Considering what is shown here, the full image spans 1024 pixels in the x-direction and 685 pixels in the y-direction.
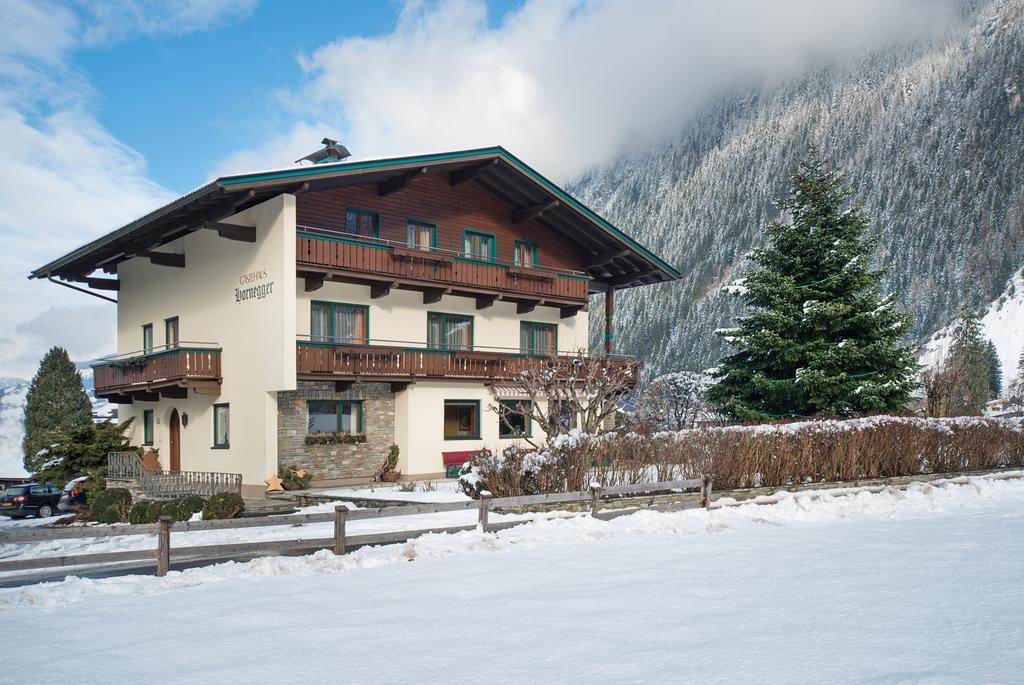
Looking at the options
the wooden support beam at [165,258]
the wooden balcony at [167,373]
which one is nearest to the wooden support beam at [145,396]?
the wooden balcony at [167,373]

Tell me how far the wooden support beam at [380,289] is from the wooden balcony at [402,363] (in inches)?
73.5

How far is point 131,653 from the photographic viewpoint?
26.5 feet

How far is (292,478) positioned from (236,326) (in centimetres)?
554

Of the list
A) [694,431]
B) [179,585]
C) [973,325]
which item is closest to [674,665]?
[179,585]

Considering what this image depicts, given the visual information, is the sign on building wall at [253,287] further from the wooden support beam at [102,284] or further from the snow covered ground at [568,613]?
the snow covered ground at [568,613]

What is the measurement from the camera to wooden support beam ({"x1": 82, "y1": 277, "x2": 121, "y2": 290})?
35.4 metres

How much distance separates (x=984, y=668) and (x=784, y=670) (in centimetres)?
164

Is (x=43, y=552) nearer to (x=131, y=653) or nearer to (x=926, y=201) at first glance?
(x=131, y=653)

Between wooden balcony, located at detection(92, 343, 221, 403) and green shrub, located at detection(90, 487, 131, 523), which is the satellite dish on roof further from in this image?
green shrub, located at detection(90, 487, 131, 523)

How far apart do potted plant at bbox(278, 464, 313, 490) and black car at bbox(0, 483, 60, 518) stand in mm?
11950

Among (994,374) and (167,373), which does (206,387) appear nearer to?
(167,373)

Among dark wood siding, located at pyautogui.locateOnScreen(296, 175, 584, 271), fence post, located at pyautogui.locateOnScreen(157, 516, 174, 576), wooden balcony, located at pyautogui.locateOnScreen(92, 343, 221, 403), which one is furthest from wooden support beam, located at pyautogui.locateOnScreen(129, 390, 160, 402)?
fence post, located at pyautogui.locateOnScreen(157, 516, 174, 576)

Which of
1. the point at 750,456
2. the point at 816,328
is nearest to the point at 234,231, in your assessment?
the point at 750,456

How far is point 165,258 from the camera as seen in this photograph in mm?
30531
